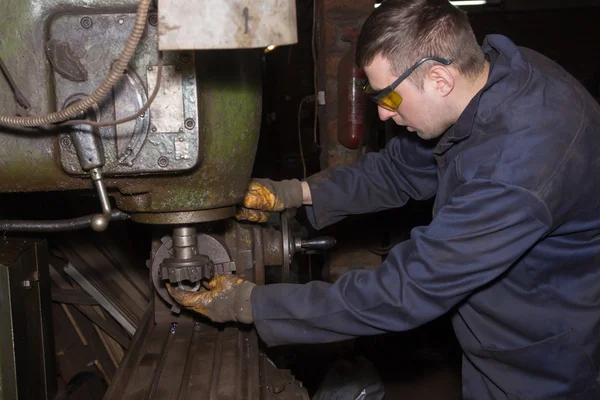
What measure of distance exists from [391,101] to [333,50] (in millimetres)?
Result: 1679

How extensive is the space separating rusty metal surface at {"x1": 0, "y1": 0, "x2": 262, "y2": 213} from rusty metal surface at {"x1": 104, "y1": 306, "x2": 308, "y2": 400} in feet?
1.46

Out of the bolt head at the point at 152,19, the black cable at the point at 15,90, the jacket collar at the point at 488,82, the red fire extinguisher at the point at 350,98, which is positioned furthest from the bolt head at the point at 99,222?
the red fire extinguisher at the point at 350,98

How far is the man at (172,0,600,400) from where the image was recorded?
112 cm

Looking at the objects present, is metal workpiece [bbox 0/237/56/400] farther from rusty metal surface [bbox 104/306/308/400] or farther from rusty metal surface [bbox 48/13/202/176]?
rusty metal surface [bbox 48/13/202/176]

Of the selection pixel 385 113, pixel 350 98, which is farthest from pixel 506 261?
pixel 350 98

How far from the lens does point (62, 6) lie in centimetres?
100

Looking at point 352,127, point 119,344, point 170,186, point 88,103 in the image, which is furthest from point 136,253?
point 88,103

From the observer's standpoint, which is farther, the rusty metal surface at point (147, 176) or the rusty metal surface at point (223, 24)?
the rusty metal surface at point (147, 176)

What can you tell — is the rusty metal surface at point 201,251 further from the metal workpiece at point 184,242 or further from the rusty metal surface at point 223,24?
the rusty metal surface at point 223,24

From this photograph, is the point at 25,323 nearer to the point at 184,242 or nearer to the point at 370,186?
the point at 184,242

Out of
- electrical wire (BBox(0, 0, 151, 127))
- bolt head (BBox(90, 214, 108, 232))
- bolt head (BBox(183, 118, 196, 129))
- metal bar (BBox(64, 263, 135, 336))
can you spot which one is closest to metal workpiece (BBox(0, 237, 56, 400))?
bolt head (BBox(90, 214, 108, 232))

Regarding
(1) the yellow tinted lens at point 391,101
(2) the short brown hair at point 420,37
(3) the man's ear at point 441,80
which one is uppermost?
(2) the short brown hair at point 420,37

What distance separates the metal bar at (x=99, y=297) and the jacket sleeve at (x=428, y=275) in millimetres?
1482

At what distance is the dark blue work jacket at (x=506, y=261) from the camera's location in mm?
1120
